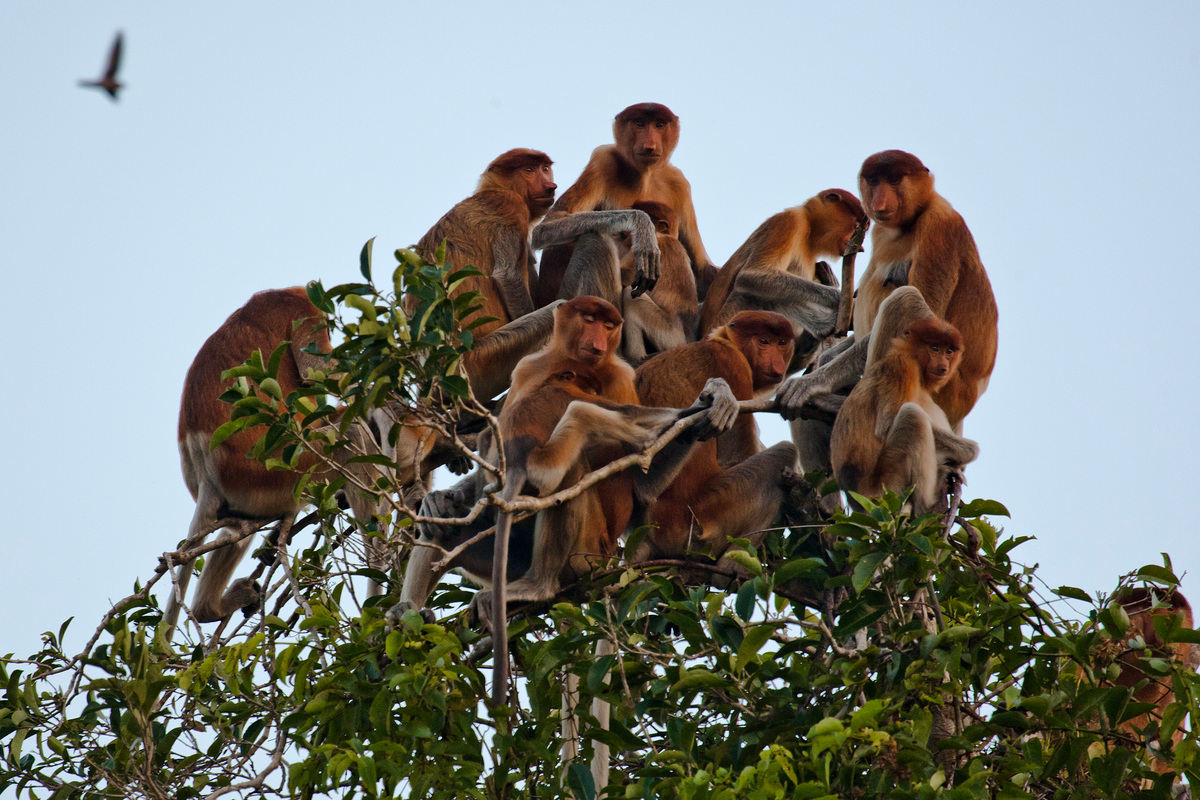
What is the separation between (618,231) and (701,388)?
1.50 metres

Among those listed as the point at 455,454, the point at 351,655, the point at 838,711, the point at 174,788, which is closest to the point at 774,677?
the point at 838,711

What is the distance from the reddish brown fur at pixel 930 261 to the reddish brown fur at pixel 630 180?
1.53m

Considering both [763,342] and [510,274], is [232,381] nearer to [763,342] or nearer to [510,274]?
[510,274]

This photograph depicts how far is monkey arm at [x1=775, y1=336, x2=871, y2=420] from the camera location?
176 inches

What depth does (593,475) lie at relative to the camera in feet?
11.4

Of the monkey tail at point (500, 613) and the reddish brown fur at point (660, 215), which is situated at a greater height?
the reddish brown fur at point (660, 215)

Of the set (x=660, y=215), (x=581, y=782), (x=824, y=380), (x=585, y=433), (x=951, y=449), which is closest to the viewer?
(x=581, y=782)

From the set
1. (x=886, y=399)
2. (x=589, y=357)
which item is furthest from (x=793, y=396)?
(x=589, y=357)

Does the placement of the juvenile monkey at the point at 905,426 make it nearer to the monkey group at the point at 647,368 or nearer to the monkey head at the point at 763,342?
the monkey group at the point at 647,368

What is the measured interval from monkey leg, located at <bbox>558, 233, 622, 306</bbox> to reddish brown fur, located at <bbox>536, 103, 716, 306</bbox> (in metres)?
0.28

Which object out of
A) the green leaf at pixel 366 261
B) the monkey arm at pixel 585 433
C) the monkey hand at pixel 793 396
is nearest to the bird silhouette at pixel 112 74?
the green leaf at pixel 366 261

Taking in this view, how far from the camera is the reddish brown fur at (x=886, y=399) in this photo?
4219 millimetres

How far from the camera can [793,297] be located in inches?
235

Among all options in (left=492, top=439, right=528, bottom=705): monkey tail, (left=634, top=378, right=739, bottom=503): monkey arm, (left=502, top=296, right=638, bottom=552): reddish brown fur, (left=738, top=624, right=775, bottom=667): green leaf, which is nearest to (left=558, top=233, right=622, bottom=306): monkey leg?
(left=502, top=296, right=638, bottom=552): reddish brown fur
